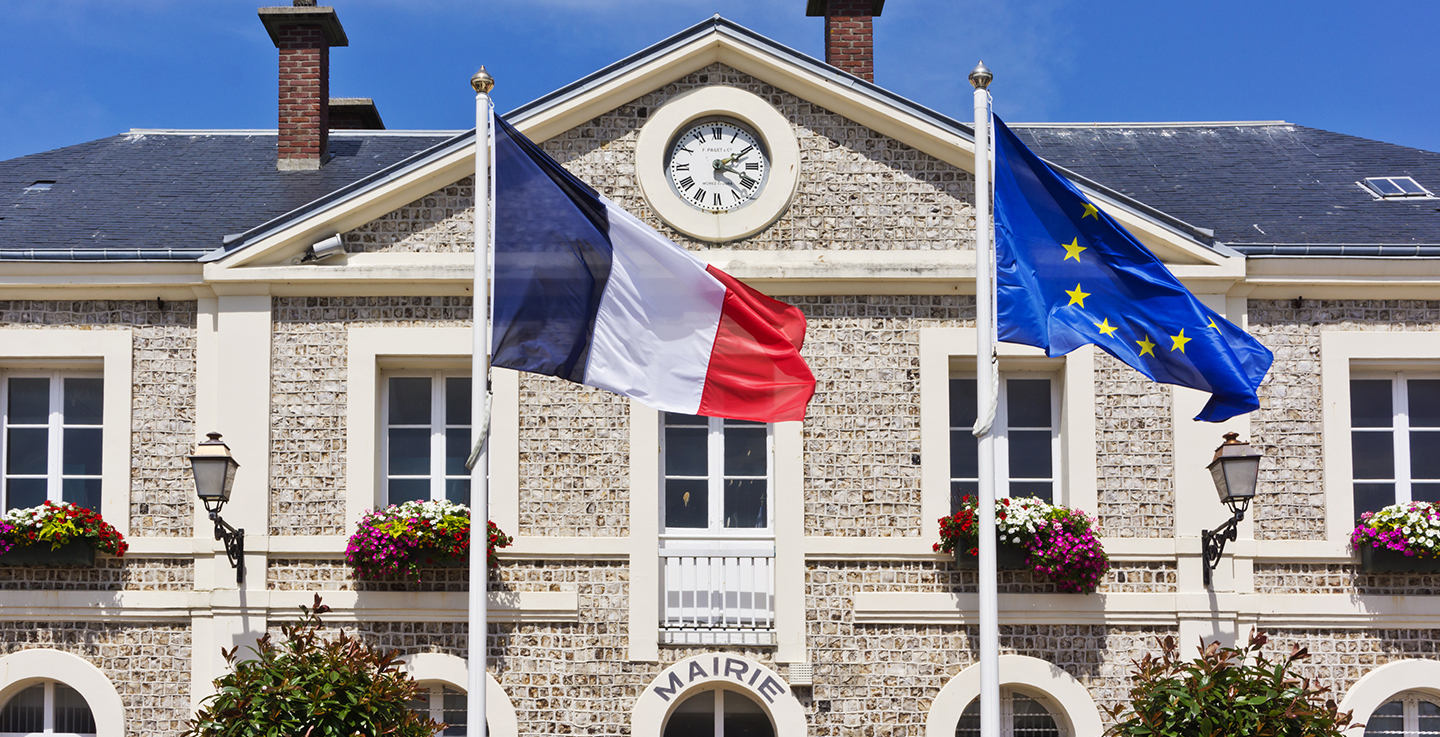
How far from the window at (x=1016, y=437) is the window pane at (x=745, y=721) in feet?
7.58

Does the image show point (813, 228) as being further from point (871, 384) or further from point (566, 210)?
point (566, 210)

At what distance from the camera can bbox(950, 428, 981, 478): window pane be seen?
10.7 m

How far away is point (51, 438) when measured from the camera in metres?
10.8

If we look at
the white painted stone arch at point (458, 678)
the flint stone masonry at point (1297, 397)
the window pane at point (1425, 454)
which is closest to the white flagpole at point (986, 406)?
the flint stone masonry at point (1297, 397)

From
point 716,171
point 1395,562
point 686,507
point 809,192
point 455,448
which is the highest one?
point 716,171

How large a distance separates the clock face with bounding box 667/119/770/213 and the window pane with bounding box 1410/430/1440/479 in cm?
569

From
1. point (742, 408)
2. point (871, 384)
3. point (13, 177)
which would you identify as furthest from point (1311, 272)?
point (13, 177)

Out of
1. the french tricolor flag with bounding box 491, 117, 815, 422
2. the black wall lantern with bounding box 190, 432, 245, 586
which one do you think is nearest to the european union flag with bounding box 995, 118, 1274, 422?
the french tricolor flag with bounding box 491, 117, 815, 422

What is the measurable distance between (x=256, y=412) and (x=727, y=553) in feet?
12.6

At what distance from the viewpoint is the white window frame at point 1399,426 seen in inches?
421

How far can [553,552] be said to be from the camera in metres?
10.3

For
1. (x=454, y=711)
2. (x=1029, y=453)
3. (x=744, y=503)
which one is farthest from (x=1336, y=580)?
(x=454, y=711)

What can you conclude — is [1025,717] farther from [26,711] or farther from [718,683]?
[26,711]

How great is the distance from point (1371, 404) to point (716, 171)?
18.6 ft
